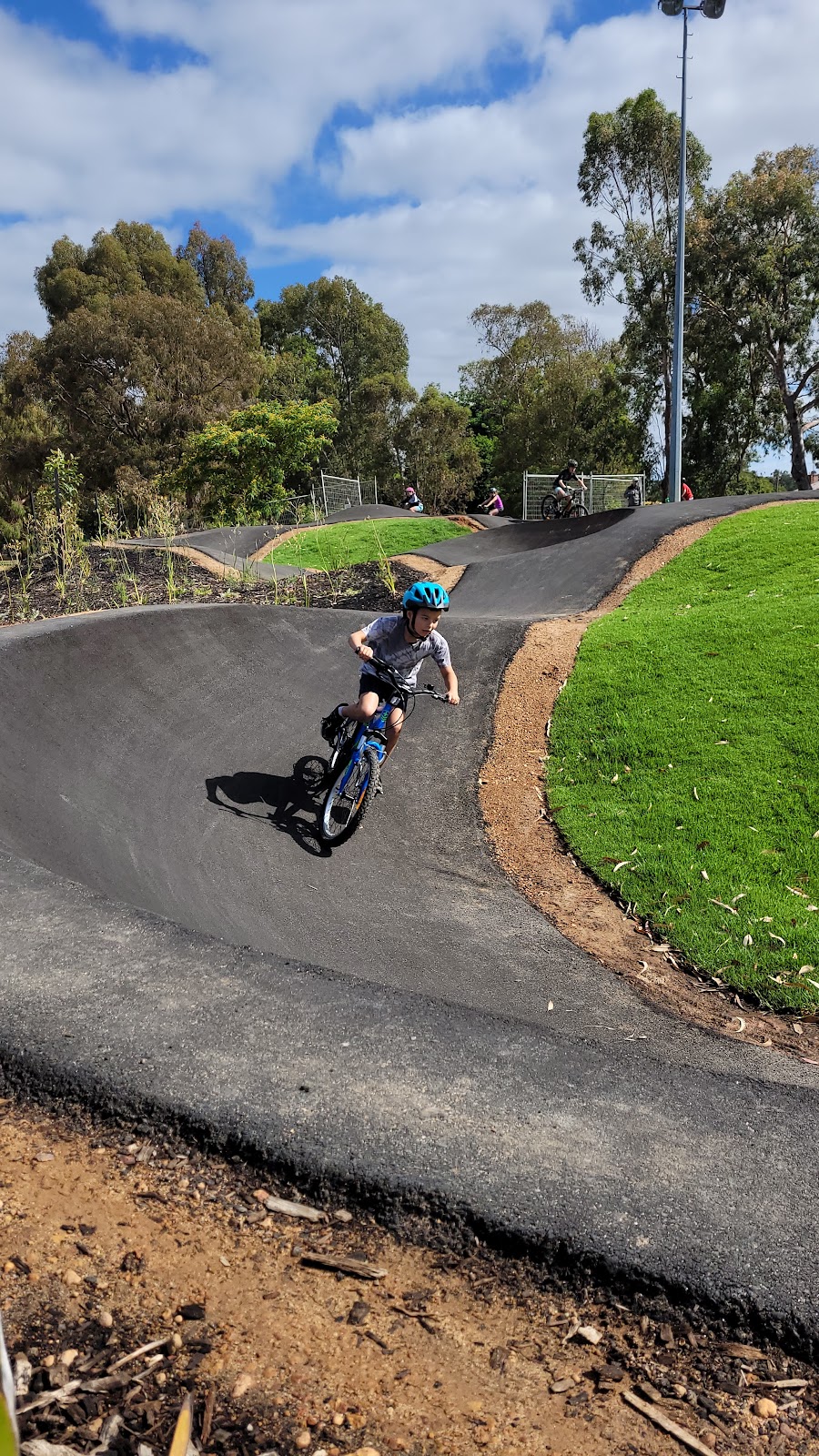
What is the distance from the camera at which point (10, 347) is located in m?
44.1

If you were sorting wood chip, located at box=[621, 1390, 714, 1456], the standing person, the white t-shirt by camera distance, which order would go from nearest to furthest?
wood chip, located at box=[621, 1390, 714, 1456] < the white t-shirt < the standing person

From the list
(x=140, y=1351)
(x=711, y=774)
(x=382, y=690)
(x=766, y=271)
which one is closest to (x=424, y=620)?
(x=382, y=690)

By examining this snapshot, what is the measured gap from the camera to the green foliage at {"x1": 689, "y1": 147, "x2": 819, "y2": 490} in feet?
113

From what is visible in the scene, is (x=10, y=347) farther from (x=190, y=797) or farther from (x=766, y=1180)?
(x=766, y=1180)

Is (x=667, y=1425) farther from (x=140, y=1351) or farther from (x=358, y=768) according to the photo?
(x=358, y=768)

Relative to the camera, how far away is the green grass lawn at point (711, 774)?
19.0ft

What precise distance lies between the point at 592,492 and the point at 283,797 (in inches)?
1025

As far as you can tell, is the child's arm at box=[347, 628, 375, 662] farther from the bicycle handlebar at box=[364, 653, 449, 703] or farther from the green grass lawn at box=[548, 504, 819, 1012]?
the green grass lawn at box=[548, 504, 819, 1012]

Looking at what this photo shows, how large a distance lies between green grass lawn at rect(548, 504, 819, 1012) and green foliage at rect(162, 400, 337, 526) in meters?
18.6

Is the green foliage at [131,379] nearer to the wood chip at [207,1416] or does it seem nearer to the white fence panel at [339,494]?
the white fence panel at [339,494]

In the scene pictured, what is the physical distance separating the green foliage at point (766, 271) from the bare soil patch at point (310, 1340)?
121 ft

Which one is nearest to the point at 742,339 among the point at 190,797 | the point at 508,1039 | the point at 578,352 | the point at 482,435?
the point at 578,352

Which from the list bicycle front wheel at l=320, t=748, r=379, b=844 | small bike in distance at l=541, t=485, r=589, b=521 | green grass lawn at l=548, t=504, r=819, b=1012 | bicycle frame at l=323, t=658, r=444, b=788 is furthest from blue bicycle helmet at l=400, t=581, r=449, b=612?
small bike in distance at l=541, t=485, r=589, b=521

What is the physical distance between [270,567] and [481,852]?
1256 centimetres
